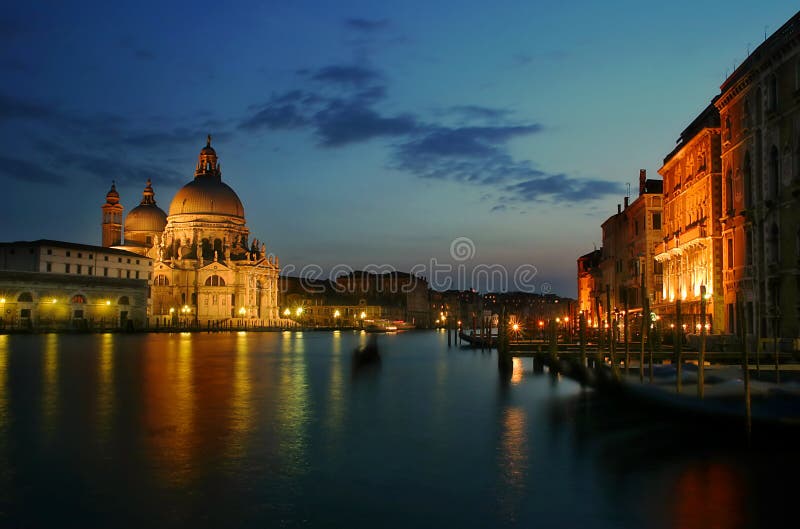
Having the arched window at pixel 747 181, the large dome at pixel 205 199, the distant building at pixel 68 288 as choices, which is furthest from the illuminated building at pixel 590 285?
the large dome at pixel 205 199

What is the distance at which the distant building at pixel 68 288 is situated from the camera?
78.0 meters

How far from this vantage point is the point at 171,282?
109 m

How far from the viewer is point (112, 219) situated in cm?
12275

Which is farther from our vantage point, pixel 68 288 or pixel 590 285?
pixel 68 288

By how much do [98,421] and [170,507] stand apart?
800cm

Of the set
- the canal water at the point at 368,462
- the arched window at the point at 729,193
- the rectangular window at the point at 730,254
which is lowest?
the canal water at the point at 368,462

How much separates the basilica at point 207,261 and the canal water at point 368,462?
84.8 meters

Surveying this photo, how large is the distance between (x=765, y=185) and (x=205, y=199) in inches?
3718

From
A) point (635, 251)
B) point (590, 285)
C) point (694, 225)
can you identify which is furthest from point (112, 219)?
point (694, 225)

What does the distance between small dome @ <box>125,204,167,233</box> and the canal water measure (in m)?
103

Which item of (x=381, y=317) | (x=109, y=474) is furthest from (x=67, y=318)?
(x=109, y=474)

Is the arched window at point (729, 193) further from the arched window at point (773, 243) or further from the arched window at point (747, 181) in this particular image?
the arched window at point (773, 243)

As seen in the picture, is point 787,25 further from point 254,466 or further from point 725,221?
point 254,466

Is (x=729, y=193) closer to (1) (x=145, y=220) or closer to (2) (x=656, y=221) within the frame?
(2) (x=656, y=221)
